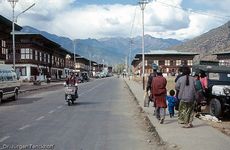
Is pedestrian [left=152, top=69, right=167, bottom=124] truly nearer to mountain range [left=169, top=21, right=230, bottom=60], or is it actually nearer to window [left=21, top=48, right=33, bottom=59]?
window [left=21, top=48, right=33, bottom=59]

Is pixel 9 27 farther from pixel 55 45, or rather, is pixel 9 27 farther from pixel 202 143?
pixel 202 143

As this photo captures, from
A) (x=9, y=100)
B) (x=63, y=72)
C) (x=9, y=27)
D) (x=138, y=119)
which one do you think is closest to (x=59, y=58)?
(x=63, y=72)

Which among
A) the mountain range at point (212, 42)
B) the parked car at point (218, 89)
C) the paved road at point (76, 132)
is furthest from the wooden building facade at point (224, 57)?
the paved road at point (76, 132)

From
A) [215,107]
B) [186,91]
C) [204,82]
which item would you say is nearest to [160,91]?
[186,91]

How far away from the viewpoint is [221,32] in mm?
151125

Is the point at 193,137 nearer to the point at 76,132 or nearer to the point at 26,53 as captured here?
the point at 76,132

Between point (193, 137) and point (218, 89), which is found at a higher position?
point (218, 89)

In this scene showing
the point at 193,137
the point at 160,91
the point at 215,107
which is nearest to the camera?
the point at 193,137

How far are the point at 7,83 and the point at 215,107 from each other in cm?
1562

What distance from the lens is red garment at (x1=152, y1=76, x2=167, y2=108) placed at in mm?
14133

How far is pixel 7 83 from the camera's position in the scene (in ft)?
92.4

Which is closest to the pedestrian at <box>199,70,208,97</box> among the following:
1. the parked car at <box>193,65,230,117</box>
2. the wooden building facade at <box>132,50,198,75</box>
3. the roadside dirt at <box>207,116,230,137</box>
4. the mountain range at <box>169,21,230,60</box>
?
the parked car at <box>193,65,230,117</box>

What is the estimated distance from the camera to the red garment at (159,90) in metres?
14.1

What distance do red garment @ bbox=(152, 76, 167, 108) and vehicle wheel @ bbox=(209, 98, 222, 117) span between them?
370cm
